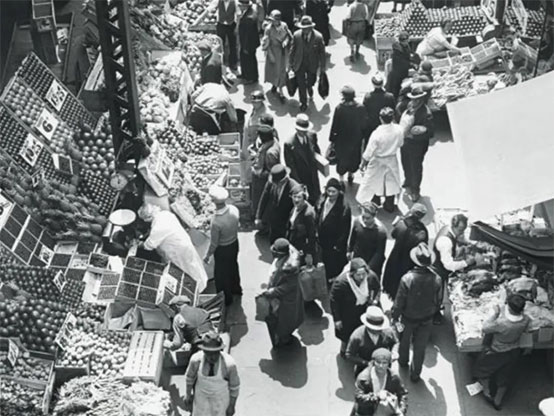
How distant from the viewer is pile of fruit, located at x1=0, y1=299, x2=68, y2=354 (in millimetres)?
9242

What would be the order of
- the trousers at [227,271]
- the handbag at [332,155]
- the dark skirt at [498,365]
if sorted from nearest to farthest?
the dark skirt at [498,365], the trousers at [227,271], the handbag at [332,155]

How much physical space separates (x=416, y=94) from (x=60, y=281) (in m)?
5.11

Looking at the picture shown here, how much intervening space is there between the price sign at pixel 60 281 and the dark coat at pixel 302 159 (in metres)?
3.26

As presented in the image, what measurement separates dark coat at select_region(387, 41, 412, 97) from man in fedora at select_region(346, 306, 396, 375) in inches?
240

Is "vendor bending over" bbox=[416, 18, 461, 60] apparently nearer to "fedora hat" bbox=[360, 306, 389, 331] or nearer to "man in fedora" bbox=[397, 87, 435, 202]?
"man in fedora" bbox=[397, 87, 435, 202]

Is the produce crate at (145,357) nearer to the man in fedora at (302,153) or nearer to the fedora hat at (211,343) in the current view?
the fedora hat at (211,343)

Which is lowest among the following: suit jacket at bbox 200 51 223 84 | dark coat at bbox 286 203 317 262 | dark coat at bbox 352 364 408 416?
dark coat at bbox 352 364 408 416

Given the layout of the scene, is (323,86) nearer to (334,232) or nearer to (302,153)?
(302,153)

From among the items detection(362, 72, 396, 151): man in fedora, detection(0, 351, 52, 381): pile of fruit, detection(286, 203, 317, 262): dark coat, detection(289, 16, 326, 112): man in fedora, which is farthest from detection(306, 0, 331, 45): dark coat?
detection(0, 351, 52, 381): pile of fruit

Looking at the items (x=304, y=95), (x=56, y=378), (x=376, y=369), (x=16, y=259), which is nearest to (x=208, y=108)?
(x=304, y=95)

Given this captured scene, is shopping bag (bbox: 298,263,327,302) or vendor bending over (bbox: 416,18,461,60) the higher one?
vendor bending over (bbox: 416,18,461,60)

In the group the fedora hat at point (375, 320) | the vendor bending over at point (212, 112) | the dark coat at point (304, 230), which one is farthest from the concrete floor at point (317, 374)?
the vendor bending over at point (212, 112)

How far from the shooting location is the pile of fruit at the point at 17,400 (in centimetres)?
879

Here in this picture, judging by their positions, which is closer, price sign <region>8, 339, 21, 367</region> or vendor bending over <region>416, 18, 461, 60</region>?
price sign <region>8, 339, 21, 367</region>
